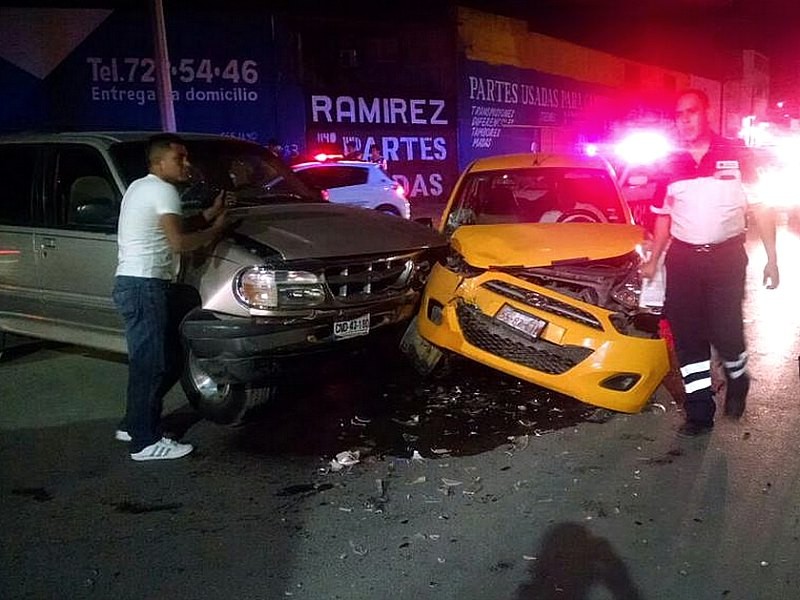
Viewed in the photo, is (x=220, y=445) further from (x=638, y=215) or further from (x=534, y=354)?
(x=638, y=215)

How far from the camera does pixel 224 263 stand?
196 inches

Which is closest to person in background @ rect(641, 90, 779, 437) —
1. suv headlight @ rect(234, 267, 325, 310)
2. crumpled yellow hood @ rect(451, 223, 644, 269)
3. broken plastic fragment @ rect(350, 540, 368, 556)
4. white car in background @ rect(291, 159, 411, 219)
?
→ crumpled yellow hood @ rect(451, 223, 644, 269)

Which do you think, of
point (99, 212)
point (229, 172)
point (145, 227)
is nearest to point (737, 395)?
point (145, 227)

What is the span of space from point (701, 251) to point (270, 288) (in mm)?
2555

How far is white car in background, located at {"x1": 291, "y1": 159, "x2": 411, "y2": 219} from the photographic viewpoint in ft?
47.0

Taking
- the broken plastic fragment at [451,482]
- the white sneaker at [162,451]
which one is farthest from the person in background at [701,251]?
→ the white sneaker at [162,451]

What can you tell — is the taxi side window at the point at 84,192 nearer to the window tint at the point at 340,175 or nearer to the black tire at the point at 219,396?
the black tire at the point at 219,396

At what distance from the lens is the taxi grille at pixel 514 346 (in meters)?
4.84

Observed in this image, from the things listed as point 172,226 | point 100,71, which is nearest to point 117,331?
point 172,226

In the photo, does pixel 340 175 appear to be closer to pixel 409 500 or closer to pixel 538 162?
pixel 538 162

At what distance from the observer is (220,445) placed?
203 inches

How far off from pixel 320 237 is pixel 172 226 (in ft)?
3.14

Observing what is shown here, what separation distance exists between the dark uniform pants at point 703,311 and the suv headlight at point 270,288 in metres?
2.24

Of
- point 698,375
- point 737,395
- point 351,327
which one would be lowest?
point 737,395
